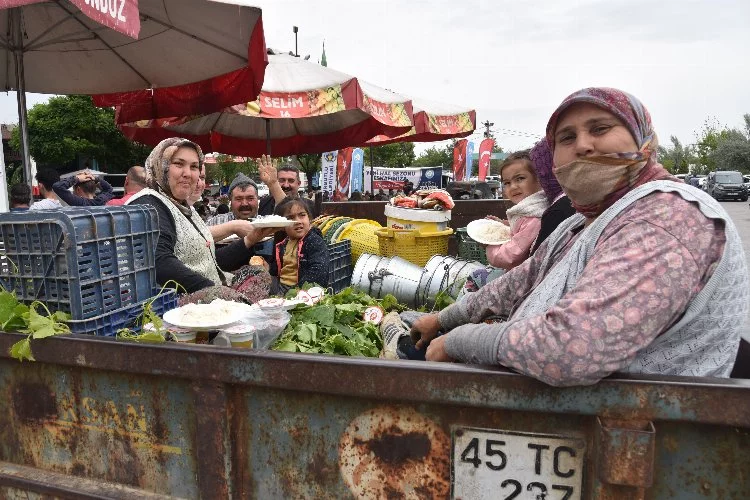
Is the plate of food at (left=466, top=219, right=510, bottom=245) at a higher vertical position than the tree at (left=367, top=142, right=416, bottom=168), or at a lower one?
lower

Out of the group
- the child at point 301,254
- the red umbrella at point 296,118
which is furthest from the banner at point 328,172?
the child at point 301,254

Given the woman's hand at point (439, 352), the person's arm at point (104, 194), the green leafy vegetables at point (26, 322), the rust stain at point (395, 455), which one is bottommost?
the rust stain at point (395, 455)

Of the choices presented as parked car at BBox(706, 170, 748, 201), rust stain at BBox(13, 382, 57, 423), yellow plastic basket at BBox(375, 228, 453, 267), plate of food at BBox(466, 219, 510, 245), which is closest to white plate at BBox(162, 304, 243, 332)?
rust stain at BBox(13, 382, 57, 423)

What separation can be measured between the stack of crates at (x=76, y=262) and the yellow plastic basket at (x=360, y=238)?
297 cm

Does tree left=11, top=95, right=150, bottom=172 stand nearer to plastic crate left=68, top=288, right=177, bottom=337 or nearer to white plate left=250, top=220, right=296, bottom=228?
white plate left=250, top=220, right=296, bottom=228

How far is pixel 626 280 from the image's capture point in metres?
1.22

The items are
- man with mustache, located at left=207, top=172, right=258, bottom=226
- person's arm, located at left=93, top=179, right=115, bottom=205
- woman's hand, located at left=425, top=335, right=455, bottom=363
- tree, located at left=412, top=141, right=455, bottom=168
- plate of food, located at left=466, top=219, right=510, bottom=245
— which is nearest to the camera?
woman's hand, located at left=425, top=335, right=455, bottom=363

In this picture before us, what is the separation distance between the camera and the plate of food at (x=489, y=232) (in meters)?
3.85

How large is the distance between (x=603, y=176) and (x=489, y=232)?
8.10ft

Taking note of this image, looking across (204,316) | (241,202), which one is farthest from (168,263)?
(241,202)

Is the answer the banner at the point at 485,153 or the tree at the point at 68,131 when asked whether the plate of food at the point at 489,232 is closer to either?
the banner at the point at 485,153

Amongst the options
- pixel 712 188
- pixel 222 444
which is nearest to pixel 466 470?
pixel 222 444

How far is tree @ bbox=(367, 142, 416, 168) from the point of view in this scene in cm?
4924

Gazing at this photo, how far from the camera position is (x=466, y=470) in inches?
52.4
